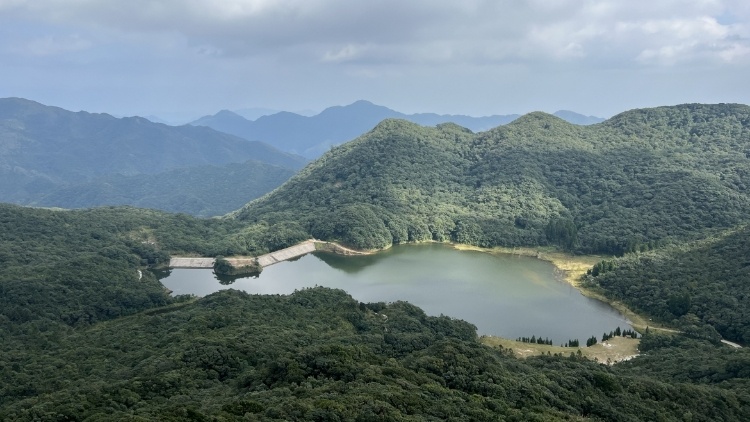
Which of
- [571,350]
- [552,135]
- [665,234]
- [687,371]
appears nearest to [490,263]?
[665,234]

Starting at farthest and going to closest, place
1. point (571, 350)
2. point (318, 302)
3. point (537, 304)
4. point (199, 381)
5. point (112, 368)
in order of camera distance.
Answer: point (537, 304) < point (318, 302) < point (571, 350) < point (112, 368) < point (199, 381)

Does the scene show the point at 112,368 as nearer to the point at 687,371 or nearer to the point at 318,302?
the point at 318,302

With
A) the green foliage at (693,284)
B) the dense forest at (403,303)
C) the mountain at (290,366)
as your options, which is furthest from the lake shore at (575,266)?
the mountain at (290,366)

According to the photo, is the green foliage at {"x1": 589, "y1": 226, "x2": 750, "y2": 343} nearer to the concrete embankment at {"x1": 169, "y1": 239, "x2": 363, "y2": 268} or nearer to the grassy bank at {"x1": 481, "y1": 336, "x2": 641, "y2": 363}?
the grassy bank at {"x1": 481, "y1": 336, "x2": 641, "y2": 363}

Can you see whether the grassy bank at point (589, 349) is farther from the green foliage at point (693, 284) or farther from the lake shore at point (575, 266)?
the green foliage at point (693, 284)

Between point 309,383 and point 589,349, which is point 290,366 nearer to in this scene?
point 309,383

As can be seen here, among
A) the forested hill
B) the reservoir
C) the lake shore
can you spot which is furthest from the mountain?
the forested hill

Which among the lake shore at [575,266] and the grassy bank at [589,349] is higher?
the lake shore at [575,266]
